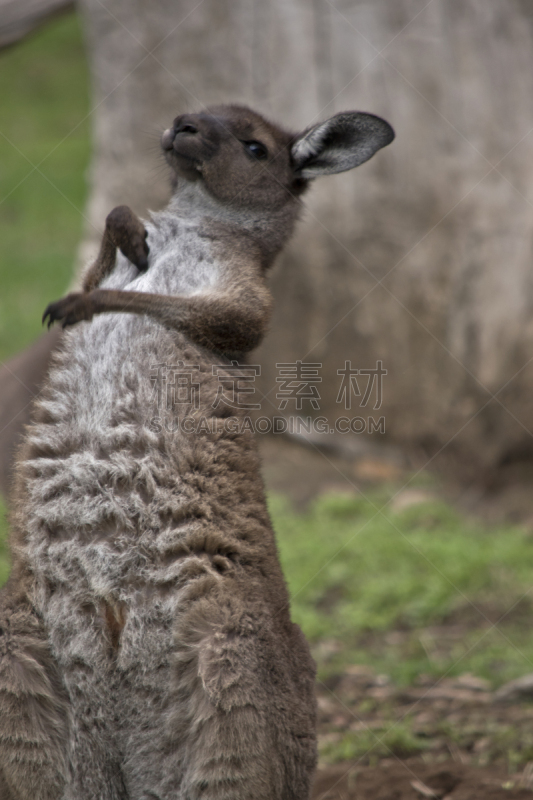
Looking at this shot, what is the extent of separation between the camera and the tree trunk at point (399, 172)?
7.23m

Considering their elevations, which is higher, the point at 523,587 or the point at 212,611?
the point at 212,611

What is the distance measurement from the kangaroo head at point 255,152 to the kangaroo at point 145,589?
0.70m

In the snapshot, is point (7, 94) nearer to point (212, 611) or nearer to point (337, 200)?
point (337, 200)

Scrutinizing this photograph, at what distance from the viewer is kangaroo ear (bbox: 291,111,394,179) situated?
3.58m

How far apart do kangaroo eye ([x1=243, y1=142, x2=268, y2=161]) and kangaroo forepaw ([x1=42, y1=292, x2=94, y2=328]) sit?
1189 millimetres

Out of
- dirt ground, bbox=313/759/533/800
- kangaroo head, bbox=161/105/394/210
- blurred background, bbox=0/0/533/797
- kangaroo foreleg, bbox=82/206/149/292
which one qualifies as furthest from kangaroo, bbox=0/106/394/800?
blurred background, bbox=0/0/533/797

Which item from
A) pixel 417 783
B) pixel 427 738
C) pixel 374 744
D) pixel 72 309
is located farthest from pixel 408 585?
pixel 72 309

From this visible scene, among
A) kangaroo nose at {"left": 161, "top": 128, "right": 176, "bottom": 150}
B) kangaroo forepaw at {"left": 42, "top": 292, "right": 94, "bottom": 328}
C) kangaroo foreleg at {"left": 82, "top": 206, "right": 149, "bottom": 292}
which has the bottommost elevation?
kangaroo forepaw at {"left": 42, "top": 292, "right": 94, "bottom": 328}

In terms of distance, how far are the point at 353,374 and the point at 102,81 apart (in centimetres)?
353

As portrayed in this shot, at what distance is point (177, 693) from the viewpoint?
9.64ft

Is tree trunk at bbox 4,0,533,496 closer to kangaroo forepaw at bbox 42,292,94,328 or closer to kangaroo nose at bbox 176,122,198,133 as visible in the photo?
kangaroo nose at bbox 176,122,198,133

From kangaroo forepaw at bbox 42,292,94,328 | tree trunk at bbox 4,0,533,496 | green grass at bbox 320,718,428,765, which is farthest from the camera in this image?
tree trunk at bbox 4,0,533,496

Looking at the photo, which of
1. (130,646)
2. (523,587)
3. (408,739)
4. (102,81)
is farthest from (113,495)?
(102,81)

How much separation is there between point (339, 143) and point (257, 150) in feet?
1.27
